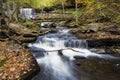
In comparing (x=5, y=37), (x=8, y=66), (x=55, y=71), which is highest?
(x=5, y=37)

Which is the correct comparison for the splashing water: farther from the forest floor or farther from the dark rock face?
the forest floor

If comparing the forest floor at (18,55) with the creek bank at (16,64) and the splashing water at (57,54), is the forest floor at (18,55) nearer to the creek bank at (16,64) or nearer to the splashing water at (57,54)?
the creek bank at (16,64)

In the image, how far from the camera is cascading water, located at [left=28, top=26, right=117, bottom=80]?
944cm

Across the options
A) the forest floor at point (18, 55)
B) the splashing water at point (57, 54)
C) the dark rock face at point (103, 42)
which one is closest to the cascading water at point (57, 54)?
the splashing water at point (57, 54)

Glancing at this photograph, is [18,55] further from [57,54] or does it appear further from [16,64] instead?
[57,54]

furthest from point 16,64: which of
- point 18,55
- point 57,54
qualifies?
point 57,54

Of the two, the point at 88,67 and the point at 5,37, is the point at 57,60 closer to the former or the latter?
the point at 88,67

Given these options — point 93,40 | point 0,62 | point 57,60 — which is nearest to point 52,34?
point 93,40

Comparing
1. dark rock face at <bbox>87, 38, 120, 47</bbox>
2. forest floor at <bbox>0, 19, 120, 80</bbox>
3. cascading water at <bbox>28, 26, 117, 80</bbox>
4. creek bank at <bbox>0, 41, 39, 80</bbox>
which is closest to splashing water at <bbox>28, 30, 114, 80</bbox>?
cascading water at <bbox>28, 26, 117, 80</bbox>

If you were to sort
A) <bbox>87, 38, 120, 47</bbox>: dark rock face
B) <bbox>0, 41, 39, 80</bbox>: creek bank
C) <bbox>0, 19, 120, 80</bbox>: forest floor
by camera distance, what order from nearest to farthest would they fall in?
<bbox>0, 41, 39, 80</bbox>: creek bank, <bbox>0, 19, 120, 80</bbox>: forest floor, <bbox>87, 38, 120, 47</bbox>: dark rock face

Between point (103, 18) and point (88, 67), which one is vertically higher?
point (103, 18)

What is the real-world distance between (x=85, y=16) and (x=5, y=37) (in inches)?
498

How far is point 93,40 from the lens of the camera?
14.0 metres

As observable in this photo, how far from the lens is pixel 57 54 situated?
12.4 metres
